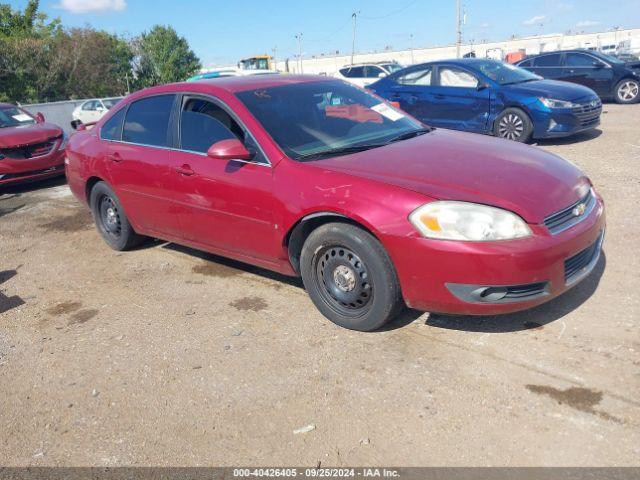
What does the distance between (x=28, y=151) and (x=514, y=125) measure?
782 centimetres

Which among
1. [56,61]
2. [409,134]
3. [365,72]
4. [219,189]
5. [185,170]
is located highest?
[56,61]

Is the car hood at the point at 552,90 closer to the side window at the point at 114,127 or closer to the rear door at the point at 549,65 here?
the rear door at the point at 549,65

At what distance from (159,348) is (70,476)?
3.75 ft

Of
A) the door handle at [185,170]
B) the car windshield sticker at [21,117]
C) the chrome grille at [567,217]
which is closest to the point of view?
the chrome grille at [567,217]

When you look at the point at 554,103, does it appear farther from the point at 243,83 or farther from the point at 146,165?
the point at 146,165

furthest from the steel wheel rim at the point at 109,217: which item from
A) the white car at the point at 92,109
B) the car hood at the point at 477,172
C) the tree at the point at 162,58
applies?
the tree at the point at 162,58

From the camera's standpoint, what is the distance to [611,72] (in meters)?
13.5

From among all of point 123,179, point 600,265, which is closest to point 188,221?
point 123,179

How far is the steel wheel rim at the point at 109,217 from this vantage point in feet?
18.1

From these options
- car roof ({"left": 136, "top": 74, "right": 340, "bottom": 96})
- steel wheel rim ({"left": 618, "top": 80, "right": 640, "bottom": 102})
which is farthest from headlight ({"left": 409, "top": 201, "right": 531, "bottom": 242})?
steel wheel rim ({"left": 618, "top": 80, "right": 640, "bottom": 102})

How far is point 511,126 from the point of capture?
8938mm

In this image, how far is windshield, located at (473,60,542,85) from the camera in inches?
364

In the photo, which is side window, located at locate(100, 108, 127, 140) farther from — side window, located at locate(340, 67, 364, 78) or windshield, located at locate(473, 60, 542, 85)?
side window, located at locate(340, 67, 364, 78)

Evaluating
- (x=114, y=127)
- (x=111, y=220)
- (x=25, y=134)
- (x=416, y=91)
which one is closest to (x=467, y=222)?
(x=114, y=127)
